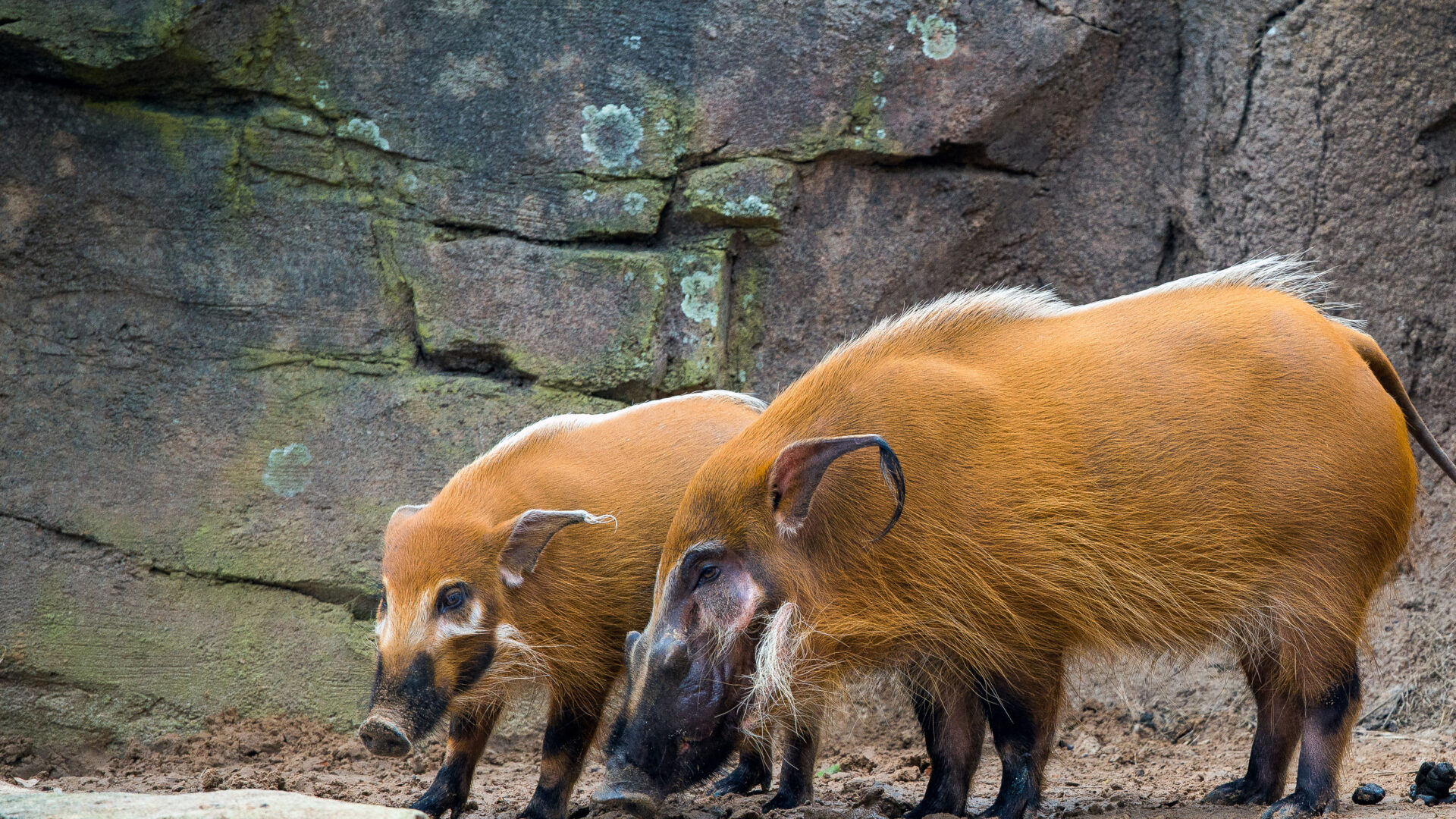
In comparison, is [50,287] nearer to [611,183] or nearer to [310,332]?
[310,332]

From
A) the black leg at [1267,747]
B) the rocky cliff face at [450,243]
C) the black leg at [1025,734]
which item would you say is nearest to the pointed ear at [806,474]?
the black leg at [1025,734]

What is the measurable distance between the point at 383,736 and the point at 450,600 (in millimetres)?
399

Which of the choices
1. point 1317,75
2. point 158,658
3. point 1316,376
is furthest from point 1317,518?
point 158,658

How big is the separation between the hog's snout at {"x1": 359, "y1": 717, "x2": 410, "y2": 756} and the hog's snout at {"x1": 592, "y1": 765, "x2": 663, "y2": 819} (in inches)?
25.1

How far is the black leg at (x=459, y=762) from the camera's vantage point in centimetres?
381

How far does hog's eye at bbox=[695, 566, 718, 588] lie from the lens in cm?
325

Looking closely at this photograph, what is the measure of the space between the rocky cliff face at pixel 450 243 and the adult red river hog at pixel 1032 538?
5.13 feet

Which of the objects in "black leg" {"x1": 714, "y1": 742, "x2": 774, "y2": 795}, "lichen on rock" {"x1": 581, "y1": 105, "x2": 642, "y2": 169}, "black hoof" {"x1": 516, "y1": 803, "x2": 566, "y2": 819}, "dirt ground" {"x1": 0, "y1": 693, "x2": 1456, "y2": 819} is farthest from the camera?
"lichen on rock" {"x1": 581, "y1": 105, "x2": 642, "y2": 169}

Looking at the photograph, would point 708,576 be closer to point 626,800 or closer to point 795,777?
point 626,800

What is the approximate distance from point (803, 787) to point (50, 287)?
10.3ft

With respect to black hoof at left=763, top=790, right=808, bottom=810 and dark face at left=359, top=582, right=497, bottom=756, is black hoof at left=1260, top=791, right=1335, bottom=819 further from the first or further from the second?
dark face at left=359, top=582, right=497, bottom=756

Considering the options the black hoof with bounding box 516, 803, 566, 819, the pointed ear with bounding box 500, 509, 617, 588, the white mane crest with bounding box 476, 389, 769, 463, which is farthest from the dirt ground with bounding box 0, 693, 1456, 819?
the white mane crest with bounding box 476, 389, 769, 463

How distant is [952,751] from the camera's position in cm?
364

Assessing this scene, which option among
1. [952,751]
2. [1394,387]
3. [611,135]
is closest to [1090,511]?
[952,751]
